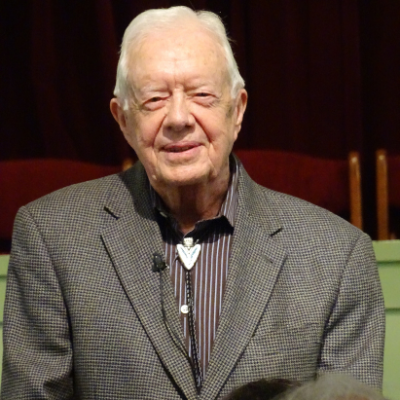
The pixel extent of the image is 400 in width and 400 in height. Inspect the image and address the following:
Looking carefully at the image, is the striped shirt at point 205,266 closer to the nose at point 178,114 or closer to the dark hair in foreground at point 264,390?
the nose at point 178,114

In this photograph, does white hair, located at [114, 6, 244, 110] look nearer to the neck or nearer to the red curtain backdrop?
the neck

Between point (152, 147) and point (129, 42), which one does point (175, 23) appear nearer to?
point (129, 42)

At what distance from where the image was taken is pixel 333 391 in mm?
774

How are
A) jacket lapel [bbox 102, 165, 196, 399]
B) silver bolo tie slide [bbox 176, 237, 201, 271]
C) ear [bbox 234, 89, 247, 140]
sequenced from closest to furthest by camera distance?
jacket lapel [bbox 102, 165, 196, 399]
silver bolo tie slide [bbox 176, 237, 201, 271]
ear [bbox 234, 89, 247, 140]

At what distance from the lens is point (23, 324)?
1.57m

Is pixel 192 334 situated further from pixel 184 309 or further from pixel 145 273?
pixel 145 273

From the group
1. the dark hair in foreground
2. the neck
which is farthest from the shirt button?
the dark hair in foreground

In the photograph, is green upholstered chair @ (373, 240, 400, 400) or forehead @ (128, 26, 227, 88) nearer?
forehead @ (128, 26, 227, 88)

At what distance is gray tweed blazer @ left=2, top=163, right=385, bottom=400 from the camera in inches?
59.6

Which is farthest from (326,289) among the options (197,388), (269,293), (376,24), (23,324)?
(376,24)

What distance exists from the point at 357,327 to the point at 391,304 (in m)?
0.70

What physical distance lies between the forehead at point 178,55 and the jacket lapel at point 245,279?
1.00 feet

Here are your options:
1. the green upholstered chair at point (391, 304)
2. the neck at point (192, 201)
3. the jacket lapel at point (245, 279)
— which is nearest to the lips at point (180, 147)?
the neck at point (192, 201)

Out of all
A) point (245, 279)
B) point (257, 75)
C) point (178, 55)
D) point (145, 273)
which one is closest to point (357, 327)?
point (245, 279)
